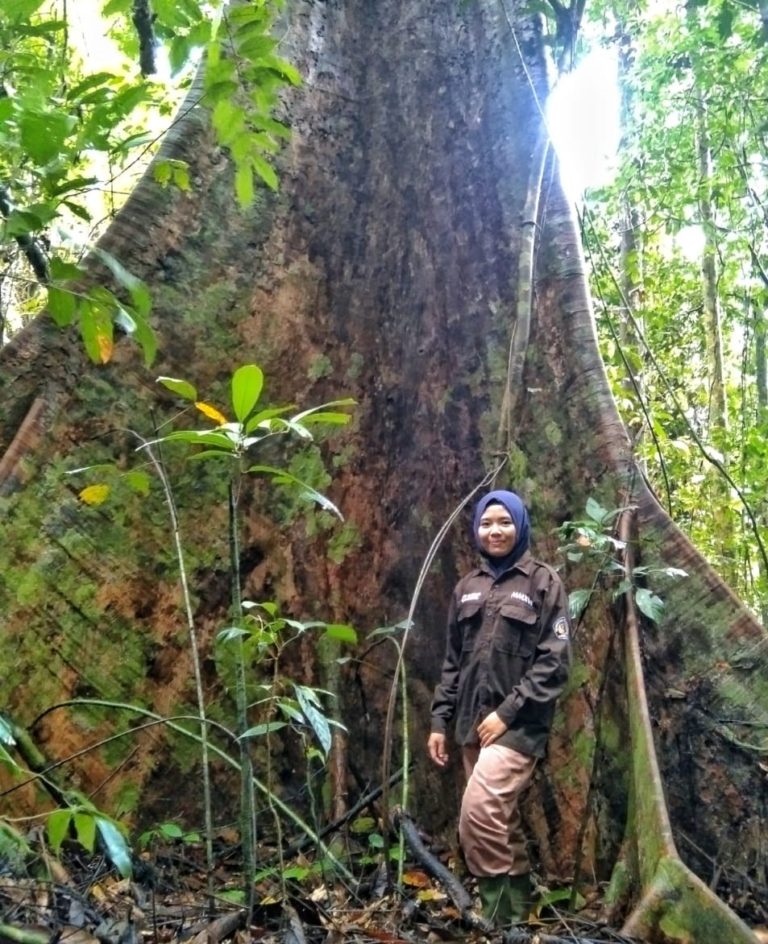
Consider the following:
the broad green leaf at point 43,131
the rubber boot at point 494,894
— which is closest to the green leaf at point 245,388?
the broad green leaf at point 43,131

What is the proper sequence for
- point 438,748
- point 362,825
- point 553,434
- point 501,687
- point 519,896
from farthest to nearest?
point 553,434 < point 362,825 < point 438,748 < point 501,687 < point 519,896

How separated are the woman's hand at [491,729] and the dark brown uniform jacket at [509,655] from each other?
0.02 metres

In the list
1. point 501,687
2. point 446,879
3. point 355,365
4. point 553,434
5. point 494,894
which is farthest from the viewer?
point 355,365

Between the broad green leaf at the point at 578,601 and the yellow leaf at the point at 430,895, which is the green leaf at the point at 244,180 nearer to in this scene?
the broad green leaf at the point at 578,601

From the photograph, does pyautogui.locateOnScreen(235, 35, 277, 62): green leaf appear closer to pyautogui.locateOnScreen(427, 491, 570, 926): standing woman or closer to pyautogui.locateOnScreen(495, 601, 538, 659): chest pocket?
pyautogui.locateOnScreen(427, 491, 570, 926): standing woman

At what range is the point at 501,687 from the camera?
2.87 meters

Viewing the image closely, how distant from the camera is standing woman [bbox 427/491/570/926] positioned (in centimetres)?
265

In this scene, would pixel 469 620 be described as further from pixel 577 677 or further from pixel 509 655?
pixel 577 677

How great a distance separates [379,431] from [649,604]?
4.67 feet

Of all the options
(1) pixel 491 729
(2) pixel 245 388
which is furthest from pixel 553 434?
(2) pixel 245 388

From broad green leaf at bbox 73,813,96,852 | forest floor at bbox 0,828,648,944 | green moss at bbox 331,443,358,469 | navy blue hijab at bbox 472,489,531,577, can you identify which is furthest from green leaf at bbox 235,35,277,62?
green moss at bbox 331,443,358,469

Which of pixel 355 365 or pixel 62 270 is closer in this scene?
pixel 62 270

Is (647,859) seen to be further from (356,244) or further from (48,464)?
(356,244)

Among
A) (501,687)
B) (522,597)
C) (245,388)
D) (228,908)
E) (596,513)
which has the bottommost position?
(228,908)
